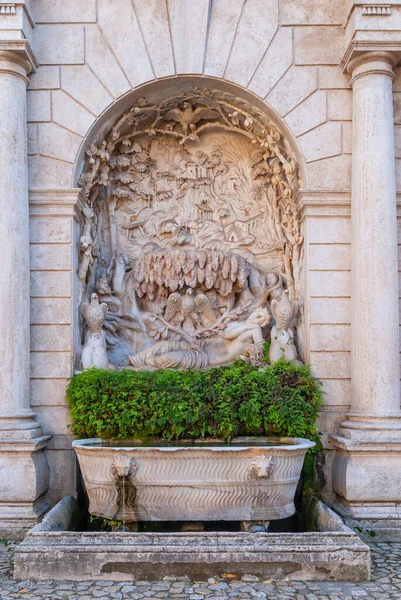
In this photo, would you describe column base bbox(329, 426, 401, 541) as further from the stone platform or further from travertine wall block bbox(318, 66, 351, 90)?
travertine wall block bbox(318, 66, 351, 90)

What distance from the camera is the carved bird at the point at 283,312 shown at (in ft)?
28.1

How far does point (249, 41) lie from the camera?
28.5ft

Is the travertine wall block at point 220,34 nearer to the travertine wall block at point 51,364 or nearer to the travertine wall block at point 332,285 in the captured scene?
the travertine wall block at point 332,285

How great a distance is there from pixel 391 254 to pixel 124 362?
3.79m

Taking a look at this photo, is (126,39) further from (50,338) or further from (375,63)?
(50,338)

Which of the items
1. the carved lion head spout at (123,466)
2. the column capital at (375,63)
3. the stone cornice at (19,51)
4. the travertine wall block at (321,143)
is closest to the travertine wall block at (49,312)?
the carved lion head spout at (123,466)

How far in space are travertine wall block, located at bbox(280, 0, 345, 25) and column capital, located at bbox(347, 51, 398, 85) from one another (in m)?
0.81

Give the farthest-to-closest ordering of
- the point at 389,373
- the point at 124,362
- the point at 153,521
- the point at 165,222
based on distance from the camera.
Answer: the point at 165,222 < the point at 124,362 < the point at 389,373 < the point at 153,521

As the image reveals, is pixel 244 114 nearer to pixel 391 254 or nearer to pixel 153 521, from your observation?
pixel 391 254

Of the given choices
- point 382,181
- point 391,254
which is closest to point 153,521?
point 391,254

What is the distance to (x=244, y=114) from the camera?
9.16m

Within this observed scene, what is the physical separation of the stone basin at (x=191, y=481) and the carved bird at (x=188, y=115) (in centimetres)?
497

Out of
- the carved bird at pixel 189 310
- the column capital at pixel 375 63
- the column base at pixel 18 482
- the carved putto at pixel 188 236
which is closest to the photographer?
the column base at pixel 18 482

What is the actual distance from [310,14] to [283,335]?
4.27m
